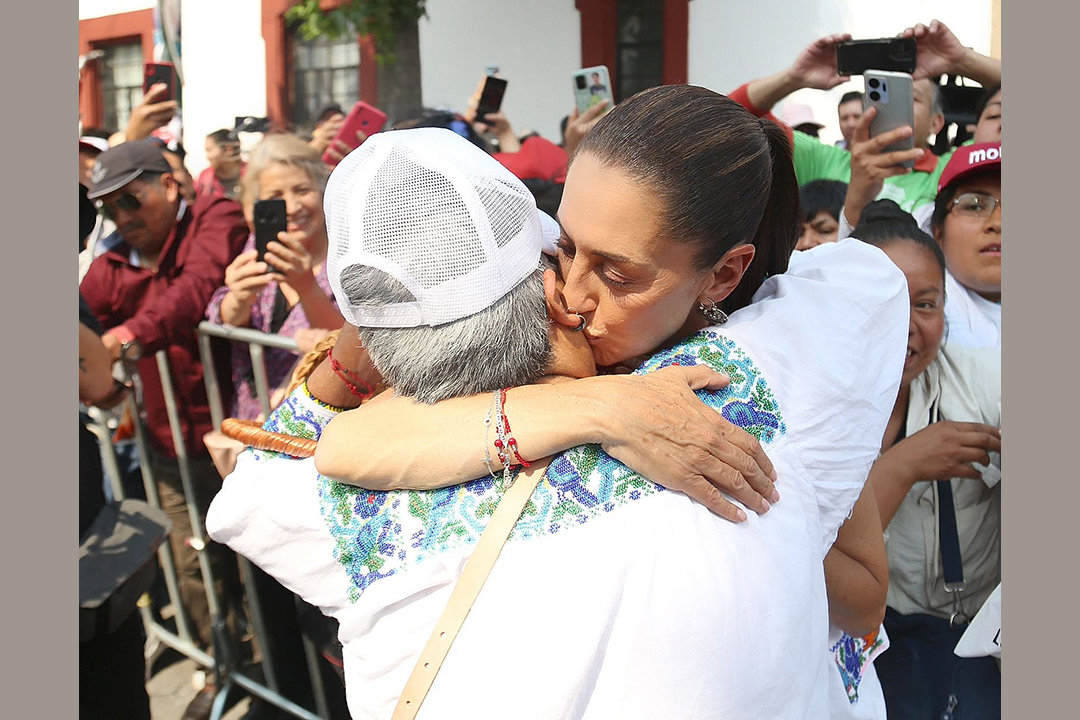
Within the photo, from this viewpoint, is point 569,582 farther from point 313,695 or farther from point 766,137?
point 313,695

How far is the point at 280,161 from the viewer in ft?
12.1

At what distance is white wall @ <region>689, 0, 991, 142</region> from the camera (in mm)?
3887

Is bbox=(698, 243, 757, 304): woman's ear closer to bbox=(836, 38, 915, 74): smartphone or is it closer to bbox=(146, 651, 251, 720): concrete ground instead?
bbox=(836, 38, 915, 74): smartphone

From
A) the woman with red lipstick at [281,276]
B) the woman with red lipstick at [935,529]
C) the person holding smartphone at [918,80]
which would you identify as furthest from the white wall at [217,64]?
the woman with red lipstick at [935,529]

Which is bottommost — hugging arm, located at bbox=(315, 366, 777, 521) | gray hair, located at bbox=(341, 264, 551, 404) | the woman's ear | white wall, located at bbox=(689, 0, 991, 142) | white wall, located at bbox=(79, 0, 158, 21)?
hugging arm, located at bbox=(315, 366, 777, 521)

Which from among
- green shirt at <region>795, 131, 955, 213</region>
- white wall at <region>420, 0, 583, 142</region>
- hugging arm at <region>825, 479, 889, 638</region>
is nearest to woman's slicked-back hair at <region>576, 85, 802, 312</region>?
hugging arm at <region>825, 479, 889, 638</region>

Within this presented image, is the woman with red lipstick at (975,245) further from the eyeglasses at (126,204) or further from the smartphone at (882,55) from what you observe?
the eyeglasses at (126,204)

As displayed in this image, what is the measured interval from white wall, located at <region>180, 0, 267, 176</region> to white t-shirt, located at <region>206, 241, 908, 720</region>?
19.3ft

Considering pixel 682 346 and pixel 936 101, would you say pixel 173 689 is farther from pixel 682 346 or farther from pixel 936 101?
pixel 936 101

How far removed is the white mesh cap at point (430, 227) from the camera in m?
1.13

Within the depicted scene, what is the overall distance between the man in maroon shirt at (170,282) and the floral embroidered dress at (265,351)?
0.17 metres

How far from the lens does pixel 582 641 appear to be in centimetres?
113

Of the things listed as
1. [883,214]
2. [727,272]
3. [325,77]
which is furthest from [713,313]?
[325,77]

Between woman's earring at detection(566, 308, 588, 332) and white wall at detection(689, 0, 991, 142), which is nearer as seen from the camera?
woman's earring at detection(566, 308, 588, 332)
